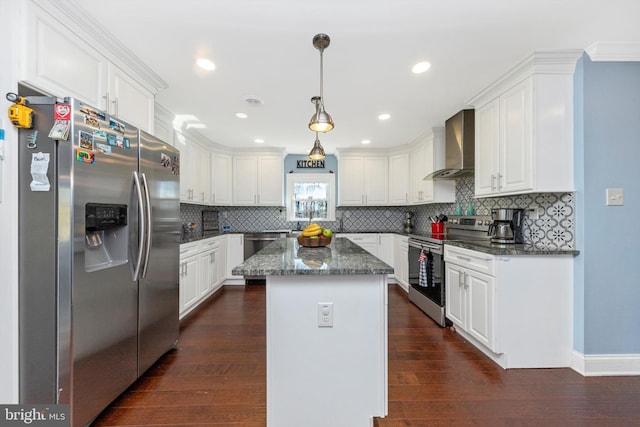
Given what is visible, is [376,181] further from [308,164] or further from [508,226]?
[508,226]

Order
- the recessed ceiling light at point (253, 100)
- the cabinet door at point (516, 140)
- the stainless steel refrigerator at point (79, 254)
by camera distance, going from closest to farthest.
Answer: the stainless steel refrigerator at point (79, 254)
the cabinet door at point (516, 140)
the recessed ceiling light at point (253, 100)

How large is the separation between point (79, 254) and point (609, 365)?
3531 millimetres

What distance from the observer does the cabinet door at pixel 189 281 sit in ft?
9.68

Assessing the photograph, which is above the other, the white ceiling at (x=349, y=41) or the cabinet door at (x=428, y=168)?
the white ceiling at (x=349, y=41)

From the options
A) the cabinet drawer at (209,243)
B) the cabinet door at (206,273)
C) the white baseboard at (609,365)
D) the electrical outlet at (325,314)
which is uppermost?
the cabinet drawer at (209,243)

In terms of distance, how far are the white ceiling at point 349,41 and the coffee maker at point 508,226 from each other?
3.93ft

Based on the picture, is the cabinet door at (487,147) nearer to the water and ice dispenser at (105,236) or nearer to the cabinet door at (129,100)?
the water and ice dispenser at (105,236)

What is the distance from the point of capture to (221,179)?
4.56m

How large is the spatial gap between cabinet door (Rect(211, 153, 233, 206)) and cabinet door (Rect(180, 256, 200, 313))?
4.69ft

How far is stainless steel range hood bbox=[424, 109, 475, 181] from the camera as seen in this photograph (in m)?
3.02

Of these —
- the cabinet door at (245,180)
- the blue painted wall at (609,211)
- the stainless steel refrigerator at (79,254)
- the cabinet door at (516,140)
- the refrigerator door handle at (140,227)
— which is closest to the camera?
the stainless steel refrigerator at (79,254)

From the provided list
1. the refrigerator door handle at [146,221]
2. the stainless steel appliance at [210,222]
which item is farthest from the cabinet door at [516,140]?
the stainless steel appliance at [210,222]

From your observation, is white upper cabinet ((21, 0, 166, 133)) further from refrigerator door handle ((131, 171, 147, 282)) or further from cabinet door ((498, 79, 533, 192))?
cabinet door ((498, 79, 533, 192))

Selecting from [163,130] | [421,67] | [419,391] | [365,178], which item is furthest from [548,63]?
[163,130]
